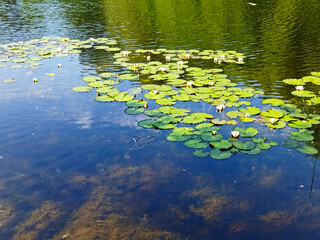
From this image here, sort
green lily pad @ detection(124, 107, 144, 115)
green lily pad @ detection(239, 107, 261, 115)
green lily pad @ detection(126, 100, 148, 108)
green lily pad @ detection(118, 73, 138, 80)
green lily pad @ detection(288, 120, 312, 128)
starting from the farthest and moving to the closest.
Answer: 1. green lily pad @ detection(118, 73, 138, 80)
2. green lily pad @ detection(126, 100, 148, 108)
3. green lily pad @ detection(124, 107, 144, 115)
4. green lily pad @ detection(239, 107, 261, 115)
5. green lily pad @ detection(288, 120, 312, 128)

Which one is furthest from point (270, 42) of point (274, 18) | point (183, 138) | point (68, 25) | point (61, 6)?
point (61, 6)

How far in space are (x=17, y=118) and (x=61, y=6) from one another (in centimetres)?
2531

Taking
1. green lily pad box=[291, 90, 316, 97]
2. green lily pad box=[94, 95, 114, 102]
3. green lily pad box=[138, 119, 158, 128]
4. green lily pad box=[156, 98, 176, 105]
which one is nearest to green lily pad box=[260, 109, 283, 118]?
green lily pad box=[291, 90, 316, 97]

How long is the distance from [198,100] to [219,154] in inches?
98.7

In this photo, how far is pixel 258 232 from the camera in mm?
3914

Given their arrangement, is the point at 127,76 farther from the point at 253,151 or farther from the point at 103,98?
the point at 253,151

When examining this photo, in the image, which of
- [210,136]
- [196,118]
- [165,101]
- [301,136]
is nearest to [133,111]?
[165,101]

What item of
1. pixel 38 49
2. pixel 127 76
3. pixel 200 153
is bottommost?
pixel 200 153

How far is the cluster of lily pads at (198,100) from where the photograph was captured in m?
5.82

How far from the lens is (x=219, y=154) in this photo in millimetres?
5441

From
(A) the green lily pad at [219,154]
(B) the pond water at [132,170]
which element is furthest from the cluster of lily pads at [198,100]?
(B) the pond water at [132,170]

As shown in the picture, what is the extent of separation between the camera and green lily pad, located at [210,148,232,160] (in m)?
5.36

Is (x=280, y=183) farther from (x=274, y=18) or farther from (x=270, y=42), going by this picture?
(x=274, y=18)

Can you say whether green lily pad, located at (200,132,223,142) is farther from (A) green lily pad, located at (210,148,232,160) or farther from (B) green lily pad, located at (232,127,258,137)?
(B) green lily pad, located at (232,127,258,137)
